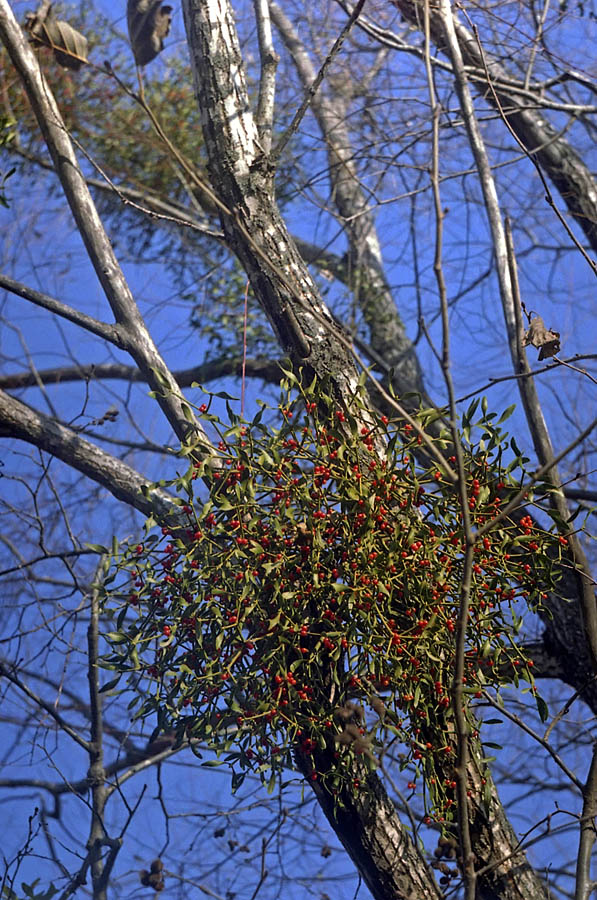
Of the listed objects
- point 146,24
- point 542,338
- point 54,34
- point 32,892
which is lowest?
point 32,892

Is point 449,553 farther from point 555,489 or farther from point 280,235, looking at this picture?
point 280,235

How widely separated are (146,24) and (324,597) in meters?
0.82

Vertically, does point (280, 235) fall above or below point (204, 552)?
above

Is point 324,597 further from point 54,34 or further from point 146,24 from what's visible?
point 54,34

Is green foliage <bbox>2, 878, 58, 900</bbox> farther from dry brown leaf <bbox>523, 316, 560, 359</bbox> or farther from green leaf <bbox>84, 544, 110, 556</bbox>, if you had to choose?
dry brown leaf <bbox>523, 316, 560, 359</bbox>

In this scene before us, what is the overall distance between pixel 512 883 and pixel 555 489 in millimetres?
423

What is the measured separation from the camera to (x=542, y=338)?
826 millimetres

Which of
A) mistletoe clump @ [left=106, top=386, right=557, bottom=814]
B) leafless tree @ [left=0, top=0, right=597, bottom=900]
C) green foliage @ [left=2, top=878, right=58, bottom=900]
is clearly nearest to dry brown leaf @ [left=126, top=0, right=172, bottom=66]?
leafless tree @ [left=0, top=0, right=597, bottom=900]

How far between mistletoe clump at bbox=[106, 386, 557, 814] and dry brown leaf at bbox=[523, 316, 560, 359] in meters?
0.09

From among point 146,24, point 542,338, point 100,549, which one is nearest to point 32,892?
point 100,549

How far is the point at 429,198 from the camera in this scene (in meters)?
1.99

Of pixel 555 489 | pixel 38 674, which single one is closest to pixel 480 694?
pixel 555 489

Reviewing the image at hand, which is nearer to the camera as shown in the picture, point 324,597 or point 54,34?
point 324,597

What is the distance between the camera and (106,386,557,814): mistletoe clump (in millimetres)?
839
